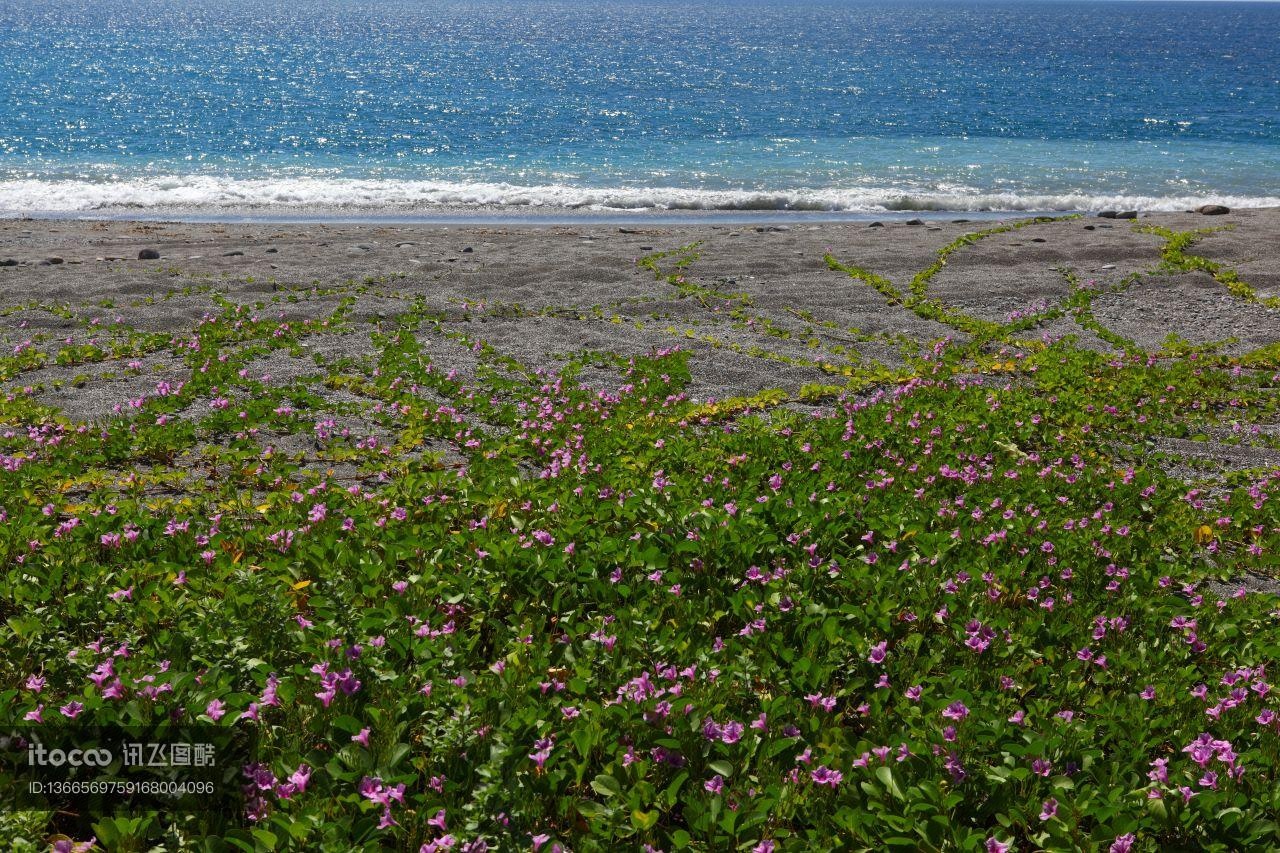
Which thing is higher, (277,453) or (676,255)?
(676,255)

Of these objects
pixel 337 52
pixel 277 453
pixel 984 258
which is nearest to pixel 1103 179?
pixel 984 258

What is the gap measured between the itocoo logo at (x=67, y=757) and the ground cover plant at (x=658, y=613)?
0.53 ft

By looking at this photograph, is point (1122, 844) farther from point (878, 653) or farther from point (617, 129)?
point (617, 129)

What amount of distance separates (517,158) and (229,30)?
360 ft

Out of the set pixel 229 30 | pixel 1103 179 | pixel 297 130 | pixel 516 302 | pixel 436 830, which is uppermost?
pixel 229 30

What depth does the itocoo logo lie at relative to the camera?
3.82 m

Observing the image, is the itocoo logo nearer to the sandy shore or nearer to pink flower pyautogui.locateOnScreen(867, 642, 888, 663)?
pink flower pyautogui.locateOnScreen(867, 642, 888, 663)

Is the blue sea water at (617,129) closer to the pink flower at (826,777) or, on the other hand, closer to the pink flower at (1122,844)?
the pink flower at (826,777)

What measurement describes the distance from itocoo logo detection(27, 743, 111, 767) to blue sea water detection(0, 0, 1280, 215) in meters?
27.1

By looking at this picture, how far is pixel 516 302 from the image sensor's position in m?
14.2

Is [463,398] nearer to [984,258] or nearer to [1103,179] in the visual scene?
[984,258]

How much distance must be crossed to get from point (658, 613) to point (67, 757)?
2.91 m

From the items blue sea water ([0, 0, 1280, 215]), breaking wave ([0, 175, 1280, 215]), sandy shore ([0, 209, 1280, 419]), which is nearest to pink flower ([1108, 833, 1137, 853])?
sandy shore ([0, 209, 1280, 419])

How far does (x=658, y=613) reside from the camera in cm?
514
